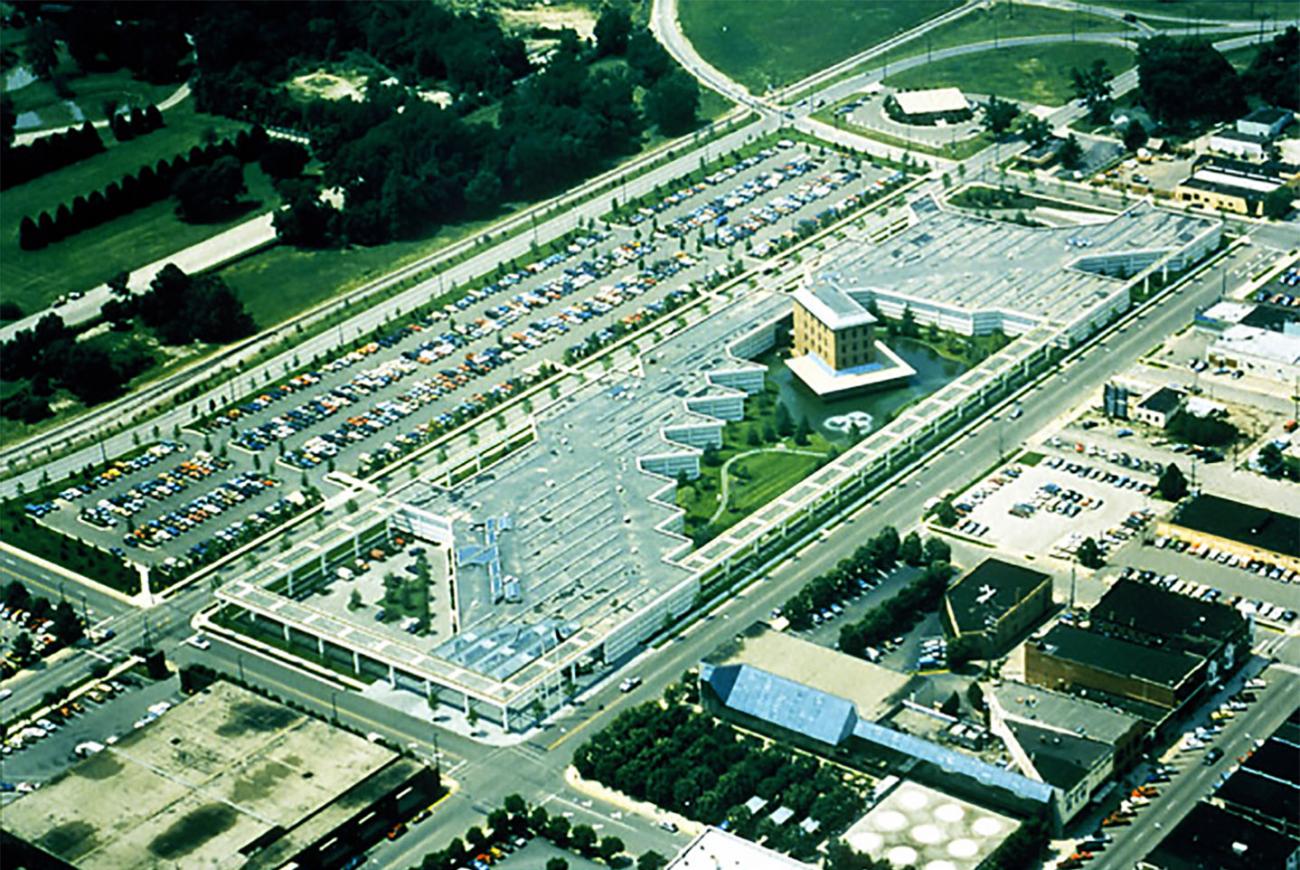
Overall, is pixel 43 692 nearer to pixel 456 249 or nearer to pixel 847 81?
pixel 456 249

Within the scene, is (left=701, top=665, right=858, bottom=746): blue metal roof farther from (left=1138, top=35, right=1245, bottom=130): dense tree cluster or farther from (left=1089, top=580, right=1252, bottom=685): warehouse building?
(left=1138, top=35, right=1245, bottom=130): dense tree cluster

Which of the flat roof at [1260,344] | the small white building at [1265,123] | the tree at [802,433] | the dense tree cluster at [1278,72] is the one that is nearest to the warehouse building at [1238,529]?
the flat roof at [1260,344]

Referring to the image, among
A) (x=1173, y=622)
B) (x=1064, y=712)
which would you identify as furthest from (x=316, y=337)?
(x=1064, y=712)

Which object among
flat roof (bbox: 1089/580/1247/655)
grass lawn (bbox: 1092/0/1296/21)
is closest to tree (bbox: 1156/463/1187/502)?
flat roof (bbox: 1089/580/1247/655)

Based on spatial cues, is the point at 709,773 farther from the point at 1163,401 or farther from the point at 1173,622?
the point at 1163,401

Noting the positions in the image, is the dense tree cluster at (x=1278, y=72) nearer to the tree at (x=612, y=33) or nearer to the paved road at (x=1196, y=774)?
the tree at (x=612, y=33)

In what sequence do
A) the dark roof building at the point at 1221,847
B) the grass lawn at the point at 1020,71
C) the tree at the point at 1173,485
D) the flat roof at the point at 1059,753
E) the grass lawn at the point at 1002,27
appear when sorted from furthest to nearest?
the grass lawn at the point at 1002,27 → the grass lawn at the point at 1020,71 → the tree at the point at 1173,485 → the flat roof at the point at 1059,753 → the dark roof building at the point at 1221,847
